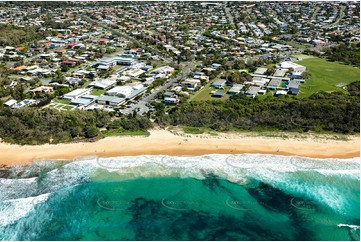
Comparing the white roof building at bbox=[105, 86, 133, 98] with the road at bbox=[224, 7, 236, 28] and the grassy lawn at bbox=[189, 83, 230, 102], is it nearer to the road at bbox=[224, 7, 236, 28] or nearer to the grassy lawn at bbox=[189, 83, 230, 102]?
the grassy lawn at bbox=[189, 83, 230, 102]

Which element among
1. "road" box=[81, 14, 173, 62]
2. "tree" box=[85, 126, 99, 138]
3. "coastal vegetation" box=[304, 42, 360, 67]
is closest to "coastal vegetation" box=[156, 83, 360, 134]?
"tree" box=[85, 126, 99, 138]

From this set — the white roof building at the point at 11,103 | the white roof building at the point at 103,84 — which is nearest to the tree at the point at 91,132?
the white roof building at the point at 11,103

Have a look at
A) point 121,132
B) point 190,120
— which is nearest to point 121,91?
point 121,132

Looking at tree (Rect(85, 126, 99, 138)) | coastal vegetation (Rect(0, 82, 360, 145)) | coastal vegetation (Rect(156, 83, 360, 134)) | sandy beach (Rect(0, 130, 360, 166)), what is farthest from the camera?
coastal vegetation (Rect(156, 83, 360, 134))

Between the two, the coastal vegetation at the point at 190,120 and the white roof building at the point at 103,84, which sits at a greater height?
the coastal vegetation at the point at 190,120

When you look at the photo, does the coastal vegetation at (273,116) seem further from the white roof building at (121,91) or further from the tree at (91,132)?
the white roof building at (121,91)

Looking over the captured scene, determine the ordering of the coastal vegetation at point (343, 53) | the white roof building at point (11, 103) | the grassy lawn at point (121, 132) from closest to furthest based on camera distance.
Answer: the grassy lawn at point (121, 132) → the white roof building at point (11, 103) → the coastal vegetation at point (343, 53)

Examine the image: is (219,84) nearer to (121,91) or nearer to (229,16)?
(121,91)
